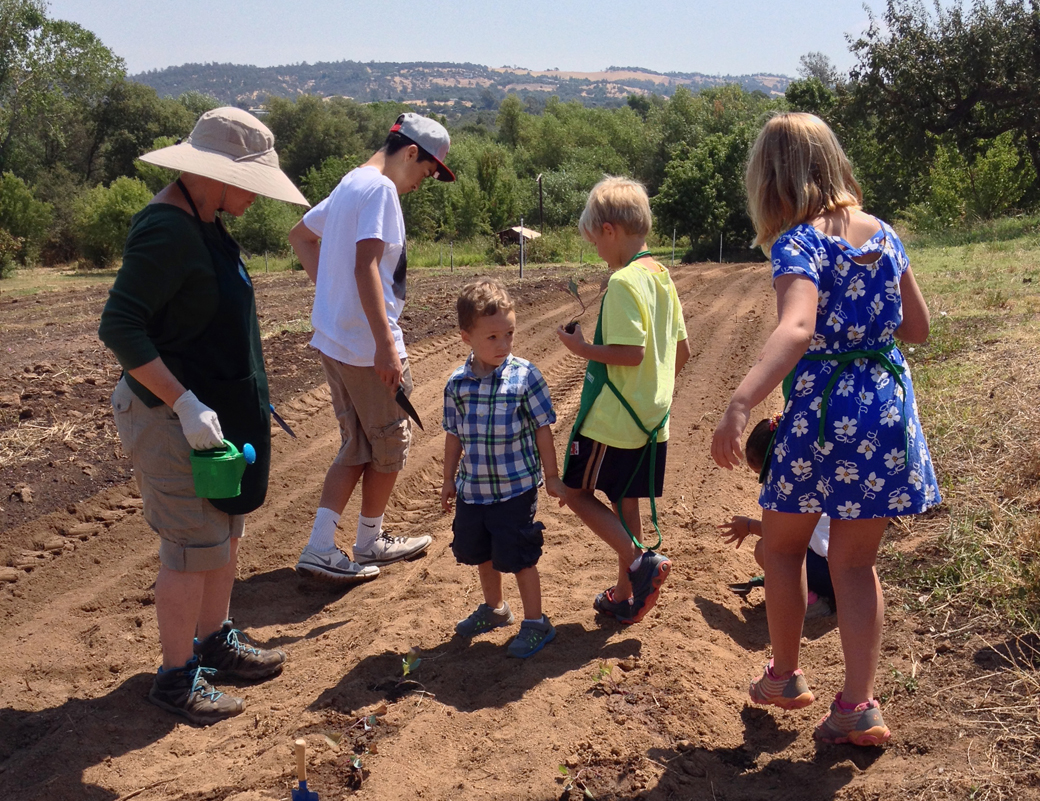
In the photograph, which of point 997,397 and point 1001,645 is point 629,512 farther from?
point 997,397

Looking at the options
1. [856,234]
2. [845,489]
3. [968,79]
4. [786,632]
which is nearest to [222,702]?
[786,632]

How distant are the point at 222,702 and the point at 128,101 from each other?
175ft

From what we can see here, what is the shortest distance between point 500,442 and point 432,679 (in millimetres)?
947

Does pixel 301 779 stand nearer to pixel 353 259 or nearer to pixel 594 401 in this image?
pixel 594 401

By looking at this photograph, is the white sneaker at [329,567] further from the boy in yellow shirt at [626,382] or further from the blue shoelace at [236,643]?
the boy in yellow shirt at [626,382]

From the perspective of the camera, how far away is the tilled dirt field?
108 inches

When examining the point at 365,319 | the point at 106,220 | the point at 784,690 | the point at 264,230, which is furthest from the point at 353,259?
the point at 264,230

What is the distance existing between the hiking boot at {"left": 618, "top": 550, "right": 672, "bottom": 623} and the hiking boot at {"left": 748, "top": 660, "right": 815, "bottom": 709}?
0.62 metres

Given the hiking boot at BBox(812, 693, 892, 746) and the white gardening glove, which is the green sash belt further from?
the white gardening glove

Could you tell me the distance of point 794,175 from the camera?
101 inches

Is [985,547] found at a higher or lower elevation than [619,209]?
lower

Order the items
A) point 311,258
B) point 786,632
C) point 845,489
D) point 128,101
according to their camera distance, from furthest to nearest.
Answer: point 128,101 → point 311,258 → point 786,632 → point 845,489

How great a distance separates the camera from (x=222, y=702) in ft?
10.7

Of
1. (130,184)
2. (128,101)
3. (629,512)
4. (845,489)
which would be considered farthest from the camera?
(128,101)
